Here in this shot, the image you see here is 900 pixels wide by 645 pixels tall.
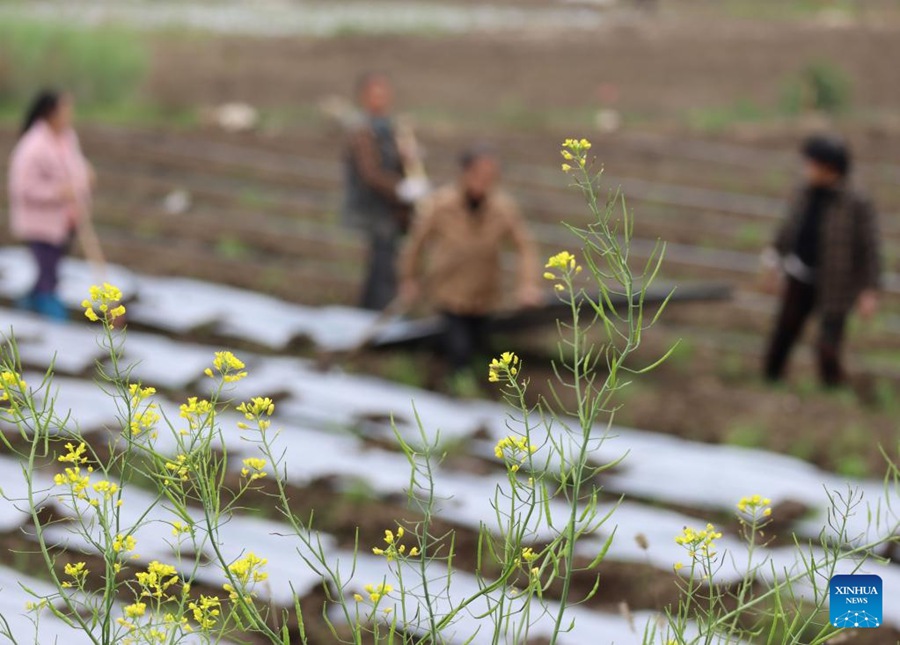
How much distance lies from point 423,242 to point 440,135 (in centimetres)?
638

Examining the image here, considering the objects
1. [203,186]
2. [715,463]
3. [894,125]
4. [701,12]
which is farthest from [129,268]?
[701,12]

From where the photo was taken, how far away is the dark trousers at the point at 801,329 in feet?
21.4

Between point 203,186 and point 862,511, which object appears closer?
point 862,511

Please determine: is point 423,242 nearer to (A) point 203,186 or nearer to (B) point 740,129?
(A) point 203,186

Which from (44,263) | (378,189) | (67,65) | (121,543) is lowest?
(121,543)

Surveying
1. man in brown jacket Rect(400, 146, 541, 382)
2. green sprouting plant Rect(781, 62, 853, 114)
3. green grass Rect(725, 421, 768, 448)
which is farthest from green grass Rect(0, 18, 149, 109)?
green grass Rect(725, 421, 768, 448)

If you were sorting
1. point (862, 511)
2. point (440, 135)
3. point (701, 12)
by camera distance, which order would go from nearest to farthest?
point (862, 511)
point (440, 135)
point (701, 12)

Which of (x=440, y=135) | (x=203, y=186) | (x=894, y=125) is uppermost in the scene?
(x=894, y=125)

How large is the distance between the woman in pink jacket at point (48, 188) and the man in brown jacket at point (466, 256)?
6.26 feet

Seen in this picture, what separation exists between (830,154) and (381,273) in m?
2.61

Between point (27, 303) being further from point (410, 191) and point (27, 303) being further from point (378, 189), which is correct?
point (410, 191)

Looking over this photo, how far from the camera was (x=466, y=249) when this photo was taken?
6312 millimetres

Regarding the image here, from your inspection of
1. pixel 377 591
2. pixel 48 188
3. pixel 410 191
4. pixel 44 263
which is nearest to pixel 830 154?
pixel 410 191

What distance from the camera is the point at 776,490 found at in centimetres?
516
